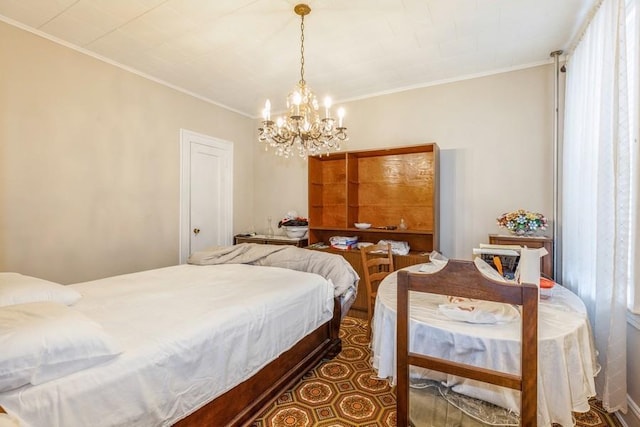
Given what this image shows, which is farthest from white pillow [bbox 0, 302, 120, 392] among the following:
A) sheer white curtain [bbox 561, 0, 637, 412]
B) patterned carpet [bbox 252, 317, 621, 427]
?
sheer white curtain [bbox 561, 0, 637, 412]

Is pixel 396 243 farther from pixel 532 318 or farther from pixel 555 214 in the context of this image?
pixel 532 318

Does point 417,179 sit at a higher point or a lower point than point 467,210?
higher

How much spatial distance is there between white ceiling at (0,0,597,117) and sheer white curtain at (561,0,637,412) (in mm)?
540

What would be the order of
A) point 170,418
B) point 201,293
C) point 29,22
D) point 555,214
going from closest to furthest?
1. point 170,418
2. point 201,293
3. point 29,22
4. point 555,214

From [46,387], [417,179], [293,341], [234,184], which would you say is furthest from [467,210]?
[46,387]

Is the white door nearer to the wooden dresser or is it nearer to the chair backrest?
the wooden dresser

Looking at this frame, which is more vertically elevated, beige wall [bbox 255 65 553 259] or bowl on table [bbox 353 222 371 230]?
beige wall [bbox 255 65 553 259]

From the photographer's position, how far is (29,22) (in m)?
2.58

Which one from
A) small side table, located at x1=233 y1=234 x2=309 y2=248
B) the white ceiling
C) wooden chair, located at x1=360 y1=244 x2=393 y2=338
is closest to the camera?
the white ceiling

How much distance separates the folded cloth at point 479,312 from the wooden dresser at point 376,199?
5.93 ft

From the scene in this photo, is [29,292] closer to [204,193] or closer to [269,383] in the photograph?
[269,383]

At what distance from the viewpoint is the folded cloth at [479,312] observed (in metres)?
1.42

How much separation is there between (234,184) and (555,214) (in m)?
4.12

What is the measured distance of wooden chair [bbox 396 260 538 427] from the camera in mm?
1032
